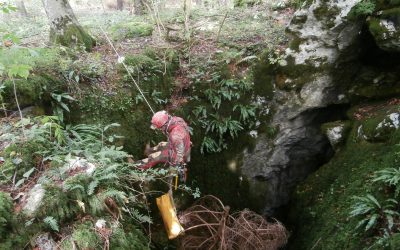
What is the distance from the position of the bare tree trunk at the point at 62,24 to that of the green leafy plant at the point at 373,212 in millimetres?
7605

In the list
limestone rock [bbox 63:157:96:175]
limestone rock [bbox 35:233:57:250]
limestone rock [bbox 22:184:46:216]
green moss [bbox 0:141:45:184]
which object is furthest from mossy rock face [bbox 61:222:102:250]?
green moss [bbox 0:141:45:184]

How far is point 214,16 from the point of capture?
40.2ft

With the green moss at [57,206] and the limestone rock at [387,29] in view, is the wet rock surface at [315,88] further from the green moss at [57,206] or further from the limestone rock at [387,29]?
the green moss at [57,206]

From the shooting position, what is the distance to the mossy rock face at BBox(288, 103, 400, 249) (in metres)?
5.64

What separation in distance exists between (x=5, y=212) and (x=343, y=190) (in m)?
5.71

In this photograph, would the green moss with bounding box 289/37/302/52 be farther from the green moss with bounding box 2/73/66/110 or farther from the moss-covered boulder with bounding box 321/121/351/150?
the green moss with bounding box 2/73/66/110

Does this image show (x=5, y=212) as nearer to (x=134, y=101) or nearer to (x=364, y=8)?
(x=134, y=101)

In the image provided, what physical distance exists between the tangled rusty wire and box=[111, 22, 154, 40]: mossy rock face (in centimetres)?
641

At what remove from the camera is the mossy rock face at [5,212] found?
3658 millimetres

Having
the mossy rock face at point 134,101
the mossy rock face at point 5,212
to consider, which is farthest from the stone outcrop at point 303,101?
the mossy rock face at point 5,212

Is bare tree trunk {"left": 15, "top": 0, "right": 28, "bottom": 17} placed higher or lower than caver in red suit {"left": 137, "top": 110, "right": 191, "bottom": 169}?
higher

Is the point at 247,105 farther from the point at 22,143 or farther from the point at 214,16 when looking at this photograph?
the point at 22,143

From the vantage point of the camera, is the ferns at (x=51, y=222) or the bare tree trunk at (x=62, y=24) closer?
the ferns at (x=51, y=222)

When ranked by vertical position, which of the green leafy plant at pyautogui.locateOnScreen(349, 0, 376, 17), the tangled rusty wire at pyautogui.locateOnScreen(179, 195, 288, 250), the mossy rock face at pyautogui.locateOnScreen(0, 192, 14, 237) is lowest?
the tangled rusty wire at pyautogui.locateOnScreen(179, 195, 288, 250)
